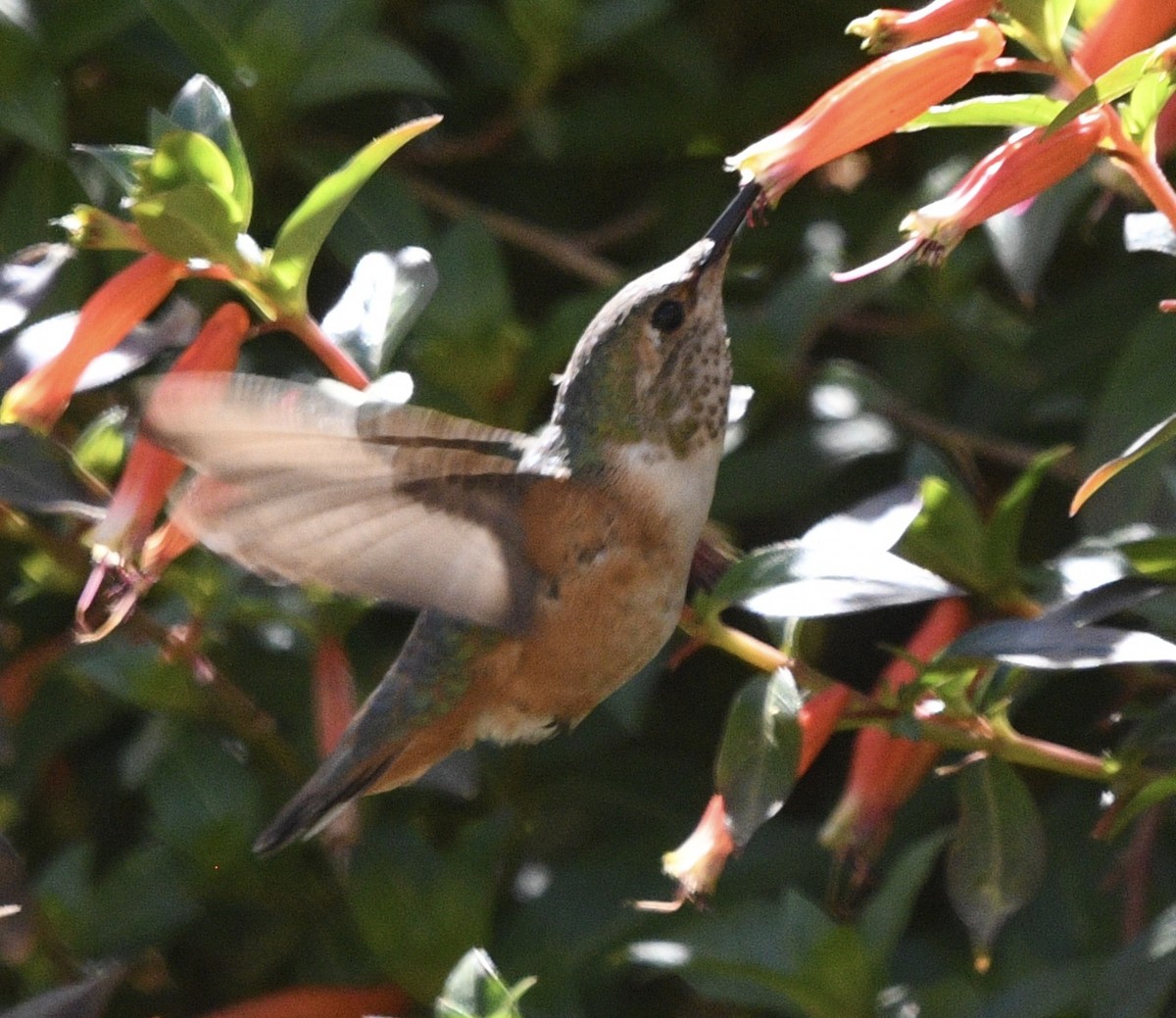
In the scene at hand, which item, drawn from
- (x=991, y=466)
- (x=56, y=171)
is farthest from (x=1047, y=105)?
(x=56, y=171)

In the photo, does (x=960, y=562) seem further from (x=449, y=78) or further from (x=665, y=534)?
(x=449, y=78)

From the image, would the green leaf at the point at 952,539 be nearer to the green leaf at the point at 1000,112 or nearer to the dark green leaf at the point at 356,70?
the green leaf at the point at 1000,112

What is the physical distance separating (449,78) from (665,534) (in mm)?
1566

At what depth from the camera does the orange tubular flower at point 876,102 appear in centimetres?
156

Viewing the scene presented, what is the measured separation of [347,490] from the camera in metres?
1.49

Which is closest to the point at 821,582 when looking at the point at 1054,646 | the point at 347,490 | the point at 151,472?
the point at 1054,646

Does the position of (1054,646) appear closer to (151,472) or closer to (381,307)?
(381,307)

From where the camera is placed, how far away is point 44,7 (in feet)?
8.32

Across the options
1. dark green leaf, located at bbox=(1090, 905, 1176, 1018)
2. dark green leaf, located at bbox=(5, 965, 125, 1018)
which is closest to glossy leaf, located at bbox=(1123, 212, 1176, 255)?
dark green leaf, located at bbox=(1090, 905, 1176, 1018)

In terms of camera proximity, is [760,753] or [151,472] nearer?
[760,753]

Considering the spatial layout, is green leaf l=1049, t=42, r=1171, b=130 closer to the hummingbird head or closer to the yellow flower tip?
the hummingbird head

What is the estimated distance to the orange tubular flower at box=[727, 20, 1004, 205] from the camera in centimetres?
156

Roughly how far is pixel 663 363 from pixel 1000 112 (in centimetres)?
42

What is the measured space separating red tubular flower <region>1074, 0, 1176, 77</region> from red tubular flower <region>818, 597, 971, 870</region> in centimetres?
64
